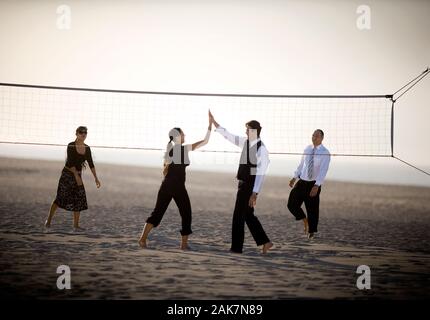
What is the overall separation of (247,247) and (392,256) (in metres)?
2.21

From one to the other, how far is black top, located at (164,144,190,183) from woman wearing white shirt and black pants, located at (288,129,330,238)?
233cm

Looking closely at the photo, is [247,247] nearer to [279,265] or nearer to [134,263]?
[279,265]

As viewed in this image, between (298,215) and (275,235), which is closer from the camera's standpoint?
(298,215)

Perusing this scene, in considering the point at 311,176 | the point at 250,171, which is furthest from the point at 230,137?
the point at 311,176

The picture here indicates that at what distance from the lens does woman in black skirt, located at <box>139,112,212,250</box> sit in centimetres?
967

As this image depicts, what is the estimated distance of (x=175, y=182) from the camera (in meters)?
9.70

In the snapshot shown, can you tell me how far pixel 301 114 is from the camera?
28.6 m

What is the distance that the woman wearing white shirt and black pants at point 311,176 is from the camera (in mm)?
11109

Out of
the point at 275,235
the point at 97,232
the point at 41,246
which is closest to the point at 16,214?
the point at 97,232

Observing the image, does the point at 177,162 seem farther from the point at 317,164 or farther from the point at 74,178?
the point at 317,164

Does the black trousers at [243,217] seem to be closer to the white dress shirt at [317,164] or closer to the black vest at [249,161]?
the black vest at [249,161]

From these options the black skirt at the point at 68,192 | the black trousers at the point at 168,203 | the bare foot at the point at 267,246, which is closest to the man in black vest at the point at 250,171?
the bare foot at the point at 267,246

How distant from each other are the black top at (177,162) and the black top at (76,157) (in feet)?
6.60

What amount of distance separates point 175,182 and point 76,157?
236 centimetres
